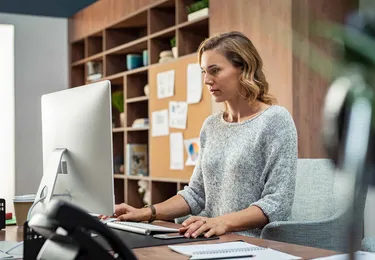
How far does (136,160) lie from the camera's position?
17.0ft

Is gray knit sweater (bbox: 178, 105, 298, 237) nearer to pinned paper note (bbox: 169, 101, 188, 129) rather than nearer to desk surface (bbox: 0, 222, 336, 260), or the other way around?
desk surface (bbox: 0, 222, 336, 260)

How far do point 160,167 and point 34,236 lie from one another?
3312mm

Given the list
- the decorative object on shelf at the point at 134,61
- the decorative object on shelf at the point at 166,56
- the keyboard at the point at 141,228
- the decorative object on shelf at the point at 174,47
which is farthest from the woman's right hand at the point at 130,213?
the decorative object on shelf at the point at 134,61

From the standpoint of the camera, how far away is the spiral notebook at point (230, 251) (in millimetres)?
1344

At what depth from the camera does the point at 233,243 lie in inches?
61.5

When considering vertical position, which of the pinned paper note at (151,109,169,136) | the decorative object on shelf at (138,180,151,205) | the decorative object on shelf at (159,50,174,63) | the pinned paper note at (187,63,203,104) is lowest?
the decorative object on shelf at (138,180,151,205)

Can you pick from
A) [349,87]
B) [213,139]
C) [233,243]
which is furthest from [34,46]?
[349,87]

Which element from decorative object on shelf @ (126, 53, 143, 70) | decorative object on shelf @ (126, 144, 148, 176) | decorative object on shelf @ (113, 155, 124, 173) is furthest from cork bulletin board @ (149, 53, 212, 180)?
decorative object on shelf @ (113, 155, 124, 173)

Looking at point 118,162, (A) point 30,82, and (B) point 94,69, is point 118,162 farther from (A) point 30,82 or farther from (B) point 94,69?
(A) point 30,82

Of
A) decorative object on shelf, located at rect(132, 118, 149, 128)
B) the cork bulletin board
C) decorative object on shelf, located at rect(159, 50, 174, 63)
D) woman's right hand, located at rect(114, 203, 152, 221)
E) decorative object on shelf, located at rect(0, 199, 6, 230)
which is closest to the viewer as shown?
woman's right hand, located at rect(114, 203, 152, 221)

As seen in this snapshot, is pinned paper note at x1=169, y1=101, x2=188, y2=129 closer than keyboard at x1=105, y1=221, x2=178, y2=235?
No

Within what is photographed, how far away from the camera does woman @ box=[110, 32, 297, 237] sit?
81.8 inches

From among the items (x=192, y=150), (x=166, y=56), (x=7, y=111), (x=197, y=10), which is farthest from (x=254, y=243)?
(x=7, y=111)

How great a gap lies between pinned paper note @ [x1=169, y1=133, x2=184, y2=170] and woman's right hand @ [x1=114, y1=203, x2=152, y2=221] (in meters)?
2.11
